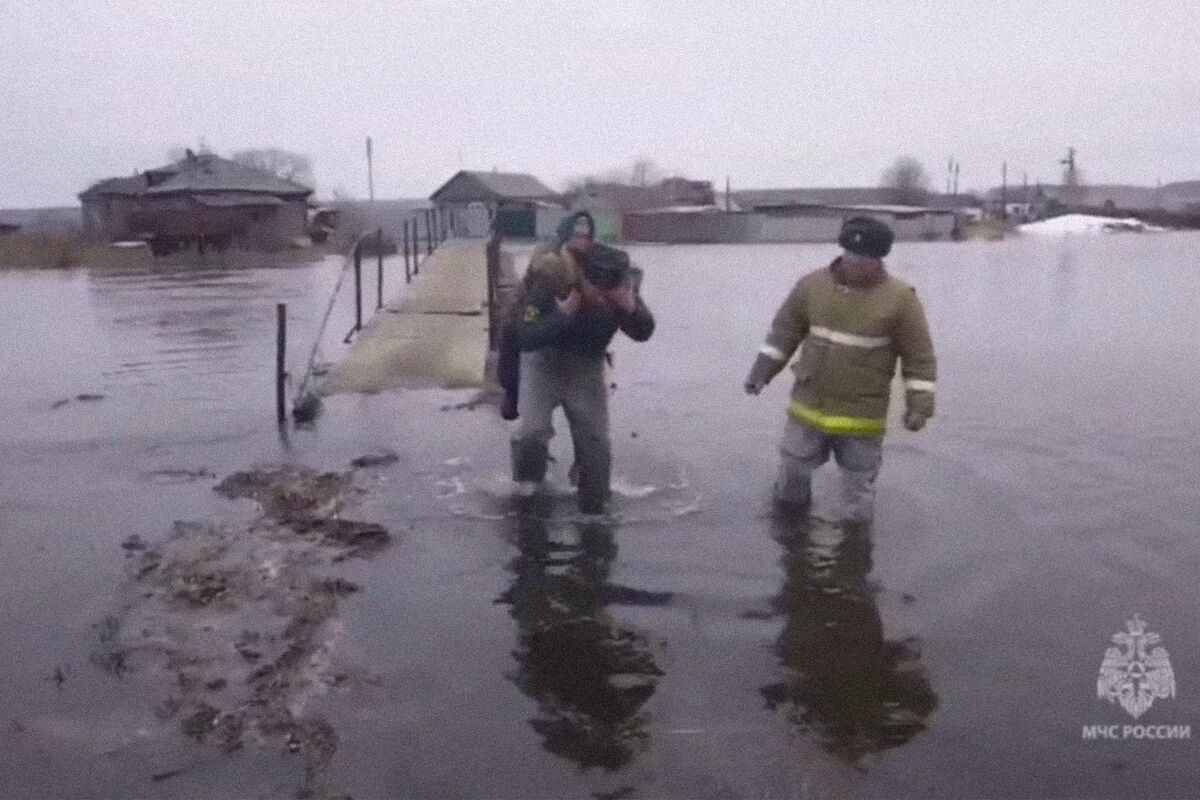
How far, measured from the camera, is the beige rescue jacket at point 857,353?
5.88 meters

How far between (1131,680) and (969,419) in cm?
588

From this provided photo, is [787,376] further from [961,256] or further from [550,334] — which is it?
[961,256]

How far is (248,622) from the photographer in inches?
206

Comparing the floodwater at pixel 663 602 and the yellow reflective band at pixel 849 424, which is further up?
the yellow reflective band at pixel 849 424

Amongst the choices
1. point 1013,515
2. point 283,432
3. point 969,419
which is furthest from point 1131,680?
point 283,432

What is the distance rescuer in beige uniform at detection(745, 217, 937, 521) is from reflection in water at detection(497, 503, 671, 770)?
1337 mm

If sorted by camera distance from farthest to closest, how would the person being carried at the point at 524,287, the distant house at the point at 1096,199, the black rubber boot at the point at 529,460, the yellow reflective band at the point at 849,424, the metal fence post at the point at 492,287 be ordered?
the distant house at the point at 1096,199 → the metal fence post at the point at 492,287 → the black rubber boot at the point at 529,460 → the person being carried at the point at 524,287 → the yellow reflective band at the point at 849,424

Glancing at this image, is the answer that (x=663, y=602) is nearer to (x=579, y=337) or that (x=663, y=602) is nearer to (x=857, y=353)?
(x=579, y=337)

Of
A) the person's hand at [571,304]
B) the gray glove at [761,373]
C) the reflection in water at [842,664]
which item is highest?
the person's hand at [571,304]

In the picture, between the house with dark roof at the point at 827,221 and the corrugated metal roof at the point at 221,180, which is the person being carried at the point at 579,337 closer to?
the corrugated metal roof at the point at 221,180

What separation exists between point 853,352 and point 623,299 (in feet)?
4.04

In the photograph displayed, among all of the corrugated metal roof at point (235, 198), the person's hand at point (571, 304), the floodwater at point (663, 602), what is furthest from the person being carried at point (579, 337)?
the corrugated metal roof at point (235, 198)

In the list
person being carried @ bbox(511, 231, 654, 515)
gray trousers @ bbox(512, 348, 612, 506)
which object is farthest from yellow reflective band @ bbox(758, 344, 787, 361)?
gray trousers @ bbox(512, 348, 612, 506)

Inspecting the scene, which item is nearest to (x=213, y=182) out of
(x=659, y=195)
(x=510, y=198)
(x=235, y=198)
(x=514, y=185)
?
(x=235, y=198)
